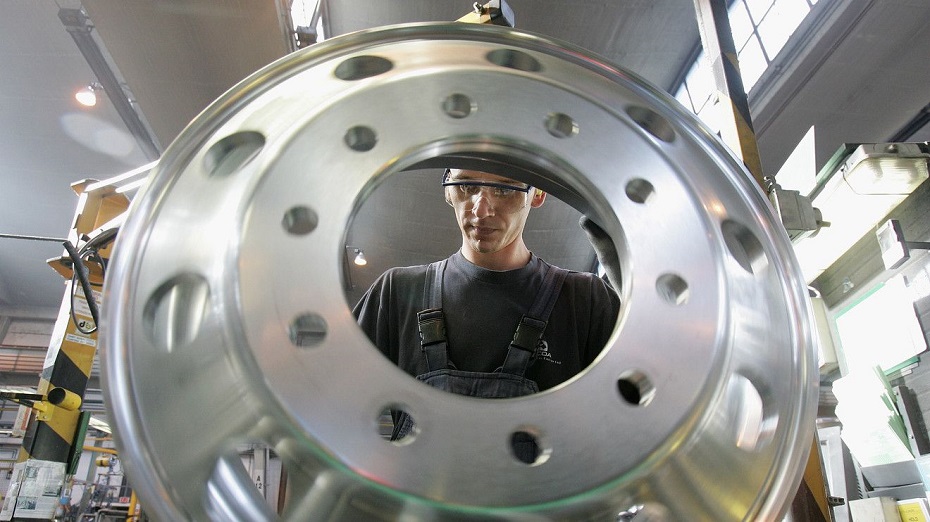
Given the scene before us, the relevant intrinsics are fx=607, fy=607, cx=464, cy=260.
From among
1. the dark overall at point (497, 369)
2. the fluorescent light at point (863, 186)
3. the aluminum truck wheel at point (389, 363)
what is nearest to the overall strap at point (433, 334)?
the dark overall at point (497, 369)

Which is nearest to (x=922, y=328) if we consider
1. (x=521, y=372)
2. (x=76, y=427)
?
(x=521, y=372)

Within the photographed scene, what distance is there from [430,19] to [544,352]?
3236mm

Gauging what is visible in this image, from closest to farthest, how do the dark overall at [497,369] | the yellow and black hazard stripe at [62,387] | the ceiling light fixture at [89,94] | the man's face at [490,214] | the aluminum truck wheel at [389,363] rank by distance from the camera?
the aluminum truck wheel at [389,363], the dark overall at [497,369], the man's face at [490,214], the yellow and black hazard stripe at [62,387], the ceiling light fixture at [89,94]

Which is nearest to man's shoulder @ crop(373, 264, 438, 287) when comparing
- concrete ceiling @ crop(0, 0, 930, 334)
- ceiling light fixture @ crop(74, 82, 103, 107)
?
concrete ceiling @ crop(0, 0, 930, 334)

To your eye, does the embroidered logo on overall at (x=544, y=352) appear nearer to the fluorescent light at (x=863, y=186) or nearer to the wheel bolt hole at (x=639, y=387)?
the wheel bolt hole at (x=639, y=387)

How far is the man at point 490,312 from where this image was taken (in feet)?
3.43

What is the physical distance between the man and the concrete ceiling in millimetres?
2384

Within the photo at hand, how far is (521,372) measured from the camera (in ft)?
3.35

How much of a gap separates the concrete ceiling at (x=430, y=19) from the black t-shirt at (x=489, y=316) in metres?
2.41

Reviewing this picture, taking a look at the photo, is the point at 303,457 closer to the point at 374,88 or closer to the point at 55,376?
the point at 374,88

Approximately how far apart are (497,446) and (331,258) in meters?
0.18

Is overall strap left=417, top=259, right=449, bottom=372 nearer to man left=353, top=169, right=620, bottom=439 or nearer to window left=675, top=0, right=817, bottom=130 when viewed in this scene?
man left=353, top=169, right=620, bottom=439

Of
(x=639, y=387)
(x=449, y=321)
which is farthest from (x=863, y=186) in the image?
(x=639, y=387)

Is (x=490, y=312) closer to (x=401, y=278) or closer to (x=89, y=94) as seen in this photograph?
(x=401, y=278)
